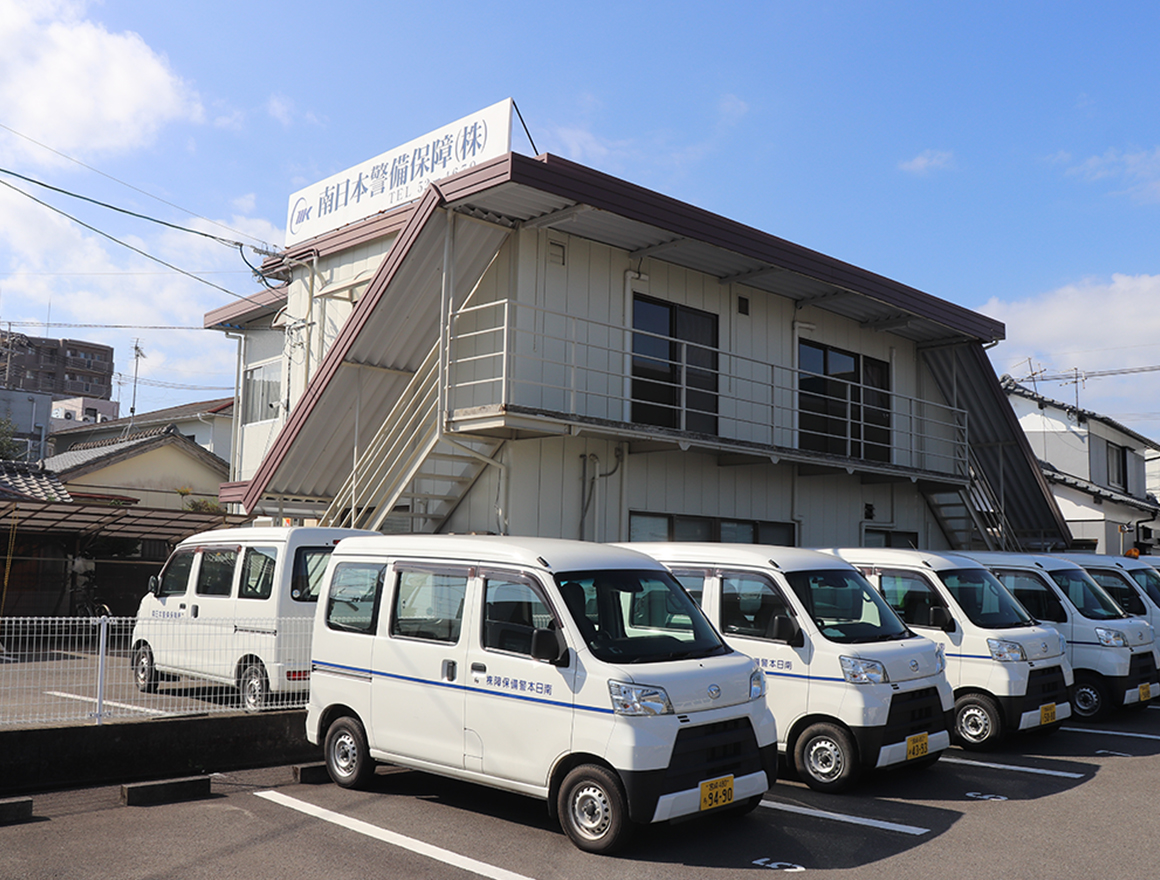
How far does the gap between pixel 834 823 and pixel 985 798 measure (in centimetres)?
164

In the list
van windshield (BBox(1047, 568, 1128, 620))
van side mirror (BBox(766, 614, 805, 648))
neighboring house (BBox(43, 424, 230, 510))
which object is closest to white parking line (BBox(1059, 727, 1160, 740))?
van windshield (BBox(1047, 568, 1128, 620))

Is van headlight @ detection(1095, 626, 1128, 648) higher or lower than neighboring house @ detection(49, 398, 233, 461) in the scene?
lower

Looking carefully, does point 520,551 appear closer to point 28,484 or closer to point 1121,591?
point 1121,591

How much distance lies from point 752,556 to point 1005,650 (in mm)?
3036

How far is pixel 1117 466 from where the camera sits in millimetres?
33156

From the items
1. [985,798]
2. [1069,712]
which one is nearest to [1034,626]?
[1069,712]

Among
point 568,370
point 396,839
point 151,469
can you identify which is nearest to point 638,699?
point 396,839

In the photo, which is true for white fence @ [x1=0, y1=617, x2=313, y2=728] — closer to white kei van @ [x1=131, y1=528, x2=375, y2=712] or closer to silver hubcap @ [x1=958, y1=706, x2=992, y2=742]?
white kei van @ [x1=131, y1=528, x2=375, y2=712]

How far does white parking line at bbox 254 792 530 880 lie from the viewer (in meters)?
5.73

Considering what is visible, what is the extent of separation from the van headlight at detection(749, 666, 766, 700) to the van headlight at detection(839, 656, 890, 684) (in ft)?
4.16

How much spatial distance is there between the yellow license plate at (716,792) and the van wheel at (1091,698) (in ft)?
24.6

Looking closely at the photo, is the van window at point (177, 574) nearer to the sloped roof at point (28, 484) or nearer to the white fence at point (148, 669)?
the white fence at point (148, 669)

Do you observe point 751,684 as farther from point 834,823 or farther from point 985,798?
point 985,798

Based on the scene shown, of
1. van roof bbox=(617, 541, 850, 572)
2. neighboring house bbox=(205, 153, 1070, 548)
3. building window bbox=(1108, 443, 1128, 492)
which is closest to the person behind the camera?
van roof bbox=(617, 541, 850, 572)
